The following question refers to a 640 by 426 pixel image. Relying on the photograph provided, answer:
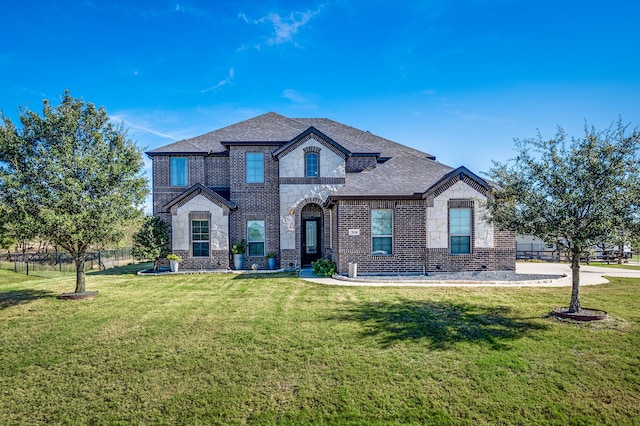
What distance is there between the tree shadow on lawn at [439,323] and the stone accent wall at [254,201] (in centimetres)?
987

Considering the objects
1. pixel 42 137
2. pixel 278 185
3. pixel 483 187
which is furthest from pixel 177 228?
pixel 483 187

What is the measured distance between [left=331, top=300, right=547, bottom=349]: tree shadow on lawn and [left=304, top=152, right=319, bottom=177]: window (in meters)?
9.78

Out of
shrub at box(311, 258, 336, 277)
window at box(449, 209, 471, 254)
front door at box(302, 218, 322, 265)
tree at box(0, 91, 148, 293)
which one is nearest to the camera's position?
tree at box(0, 91, 148, 293)

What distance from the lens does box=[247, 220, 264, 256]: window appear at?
1873 centimetres

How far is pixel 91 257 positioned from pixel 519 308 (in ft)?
78.3

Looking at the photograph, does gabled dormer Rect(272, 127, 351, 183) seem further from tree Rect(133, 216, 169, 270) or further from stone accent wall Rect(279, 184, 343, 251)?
tree Rect(133, 216, 169, 270)

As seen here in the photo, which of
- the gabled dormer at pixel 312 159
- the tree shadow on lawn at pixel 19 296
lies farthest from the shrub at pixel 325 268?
the tree shadow on lawn at pixel 19 296

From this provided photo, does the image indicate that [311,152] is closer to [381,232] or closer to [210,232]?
[381,232]

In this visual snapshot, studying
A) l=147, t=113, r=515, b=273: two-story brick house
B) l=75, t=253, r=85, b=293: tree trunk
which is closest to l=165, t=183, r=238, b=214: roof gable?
l=147, t=113, r=515, b=273: two-story brick house

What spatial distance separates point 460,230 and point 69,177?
1459 centimetres

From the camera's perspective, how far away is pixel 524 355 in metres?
6.29

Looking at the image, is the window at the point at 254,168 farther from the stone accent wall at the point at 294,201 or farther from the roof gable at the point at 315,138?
the stone accent wall at the point at 294,201

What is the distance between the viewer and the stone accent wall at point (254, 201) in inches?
737

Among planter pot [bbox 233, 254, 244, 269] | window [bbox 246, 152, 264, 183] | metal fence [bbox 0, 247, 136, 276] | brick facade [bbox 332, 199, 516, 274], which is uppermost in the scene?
window [bbox 246, 152, 264, 183]
